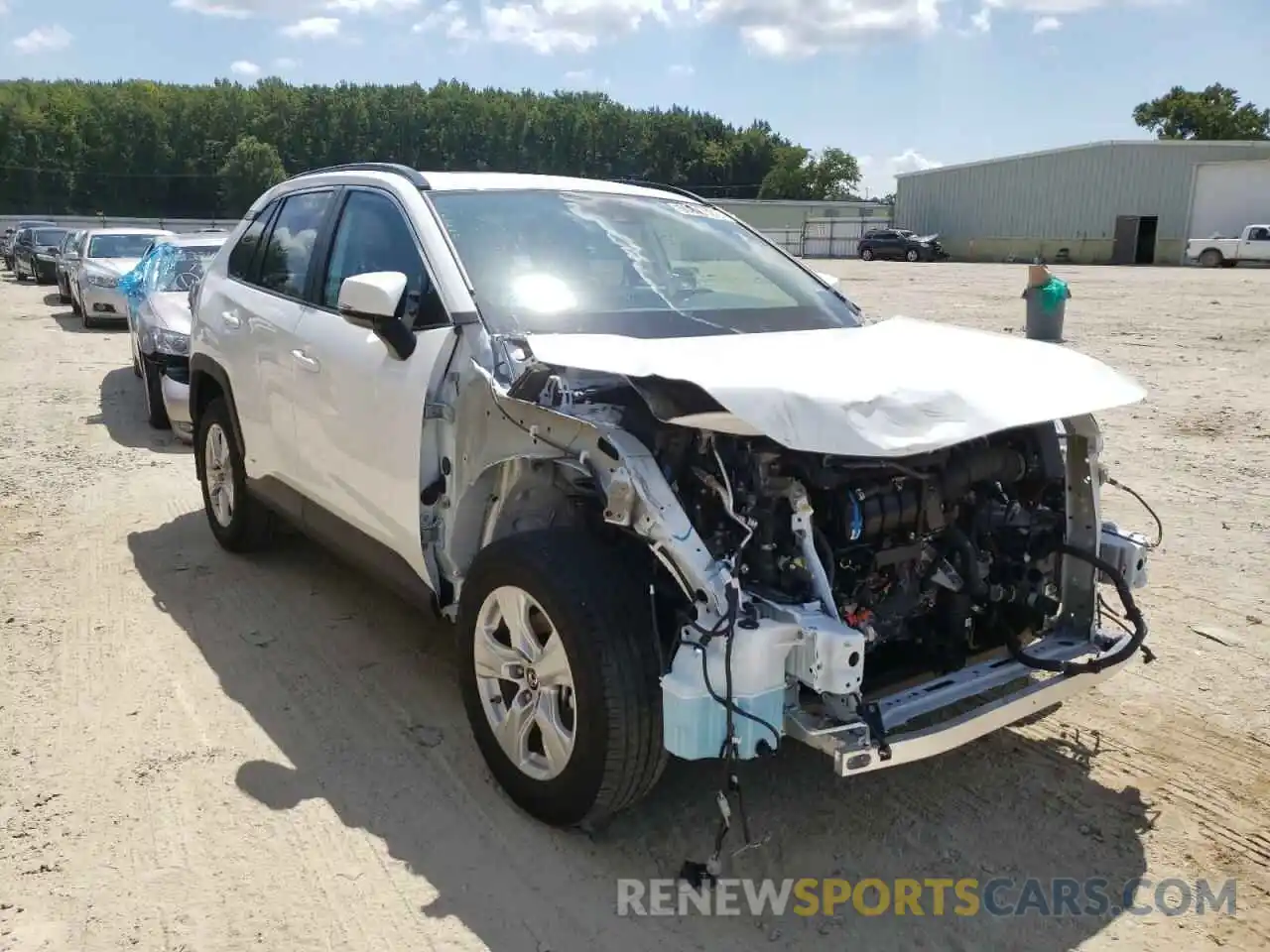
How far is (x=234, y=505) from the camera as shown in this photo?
569cm

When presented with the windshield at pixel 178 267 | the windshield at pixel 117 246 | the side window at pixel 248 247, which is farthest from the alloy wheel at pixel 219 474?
the windshield at pixel 117 246

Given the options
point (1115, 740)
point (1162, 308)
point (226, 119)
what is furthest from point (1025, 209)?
point (226, 119)

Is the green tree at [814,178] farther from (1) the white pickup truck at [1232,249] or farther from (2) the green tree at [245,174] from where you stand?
(1) the white pickup truck at [1232,249]

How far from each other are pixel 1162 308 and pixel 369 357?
20860mm

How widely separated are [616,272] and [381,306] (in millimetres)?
1001

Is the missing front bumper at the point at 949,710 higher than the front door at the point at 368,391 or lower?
lower

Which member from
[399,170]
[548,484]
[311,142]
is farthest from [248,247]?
[311,142]

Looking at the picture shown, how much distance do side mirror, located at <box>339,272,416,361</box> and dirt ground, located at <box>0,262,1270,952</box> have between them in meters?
1.48

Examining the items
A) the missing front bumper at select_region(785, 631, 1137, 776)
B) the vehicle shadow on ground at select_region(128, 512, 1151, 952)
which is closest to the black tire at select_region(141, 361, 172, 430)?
the vehicle shadow on ground at select_region(128, 512, 1151, 952)

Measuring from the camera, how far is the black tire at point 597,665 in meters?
2.91

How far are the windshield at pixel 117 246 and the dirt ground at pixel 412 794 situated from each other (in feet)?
45.7

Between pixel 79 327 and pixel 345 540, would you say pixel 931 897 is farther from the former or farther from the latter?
pixel 79 327

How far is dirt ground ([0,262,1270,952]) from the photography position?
114 inches

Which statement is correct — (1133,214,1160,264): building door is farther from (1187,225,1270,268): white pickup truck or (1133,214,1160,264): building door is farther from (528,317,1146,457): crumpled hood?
(528,317,1146,457): crumpled hood
